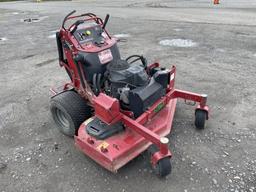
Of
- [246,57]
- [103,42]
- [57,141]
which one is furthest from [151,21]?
[57,141]

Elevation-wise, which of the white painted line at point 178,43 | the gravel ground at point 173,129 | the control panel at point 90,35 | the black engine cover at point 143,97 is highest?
the control panel at point 90,35

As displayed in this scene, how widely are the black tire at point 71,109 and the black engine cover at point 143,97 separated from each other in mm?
823

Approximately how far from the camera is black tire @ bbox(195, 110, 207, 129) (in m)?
4.04

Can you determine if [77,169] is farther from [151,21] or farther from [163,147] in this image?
[151,21]

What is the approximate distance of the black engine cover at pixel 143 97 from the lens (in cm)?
347

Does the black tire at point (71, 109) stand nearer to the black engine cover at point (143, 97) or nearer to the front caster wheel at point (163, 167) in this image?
the black engine cover at point (143, 97)

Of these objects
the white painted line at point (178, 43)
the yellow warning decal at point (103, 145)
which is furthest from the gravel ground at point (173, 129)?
the yellow warning decal at point (103, 145)

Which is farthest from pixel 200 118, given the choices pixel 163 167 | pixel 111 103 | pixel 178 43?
pixel 178 43

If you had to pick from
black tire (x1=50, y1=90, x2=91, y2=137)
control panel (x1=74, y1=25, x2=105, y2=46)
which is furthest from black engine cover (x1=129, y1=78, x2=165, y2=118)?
control panel (x1=74, y1=25, x2=105, y2=46)

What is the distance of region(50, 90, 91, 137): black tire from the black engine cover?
823 mm

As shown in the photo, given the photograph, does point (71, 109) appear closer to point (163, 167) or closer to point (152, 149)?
point (152, 149)

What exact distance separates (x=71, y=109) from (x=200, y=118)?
1.83 meters

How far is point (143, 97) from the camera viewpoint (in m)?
3.50

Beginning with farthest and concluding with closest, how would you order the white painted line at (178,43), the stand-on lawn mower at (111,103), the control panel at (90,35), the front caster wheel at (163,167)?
1. the white painted line at (178,43)
2. the control panel at (90,35)
3. the stand-on lawn mower at (111,103)
4. the front caster wheel at (163,167)
